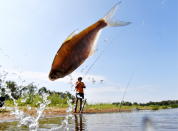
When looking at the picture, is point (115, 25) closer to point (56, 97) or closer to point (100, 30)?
point (100, 30)

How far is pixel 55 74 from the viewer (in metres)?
2.32

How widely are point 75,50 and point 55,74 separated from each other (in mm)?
237

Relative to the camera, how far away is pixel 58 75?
2301 millimetres

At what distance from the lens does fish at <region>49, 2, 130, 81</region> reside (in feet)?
7.36

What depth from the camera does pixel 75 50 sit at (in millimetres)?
2334

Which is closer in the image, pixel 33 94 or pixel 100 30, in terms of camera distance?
pixel 100 30

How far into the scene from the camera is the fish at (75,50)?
7.36 feet

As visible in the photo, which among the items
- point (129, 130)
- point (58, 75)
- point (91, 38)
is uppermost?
point (91, 38)

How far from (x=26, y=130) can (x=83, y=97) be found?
23.1ft

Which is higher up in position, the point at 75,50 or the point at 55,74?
the point at 75,50

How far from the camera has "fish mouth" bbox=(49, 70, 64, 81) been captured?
227cm

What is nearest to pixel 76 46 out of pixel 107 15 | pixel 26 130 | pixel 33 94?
pixel 107 15

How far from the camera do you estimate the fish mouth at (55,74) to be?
89.3 inches

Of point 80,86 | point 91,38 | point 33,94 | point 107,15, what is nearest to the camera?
point 91,38
